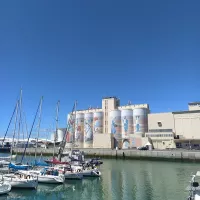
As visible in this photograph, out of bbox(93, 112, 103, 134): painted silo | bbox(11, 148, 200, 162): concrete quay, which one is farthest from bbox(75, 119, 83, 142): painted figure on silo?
bbox(11, 148, 200, 162): concrete quay

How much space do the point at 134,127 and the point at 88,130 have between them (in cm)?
2308

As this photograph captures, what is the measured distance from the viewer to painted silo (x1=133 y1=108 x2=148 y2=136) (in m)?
93.1

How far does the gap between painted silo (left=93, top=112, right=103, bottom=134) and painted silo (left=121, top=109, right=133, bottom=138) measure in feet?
38.1

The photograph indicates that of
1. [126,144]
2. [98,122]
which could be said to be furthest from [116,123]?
[126,144]

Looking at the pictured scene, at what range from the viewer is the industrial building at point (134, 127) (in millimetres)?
84188

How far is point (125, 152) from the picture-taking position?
74438 mm

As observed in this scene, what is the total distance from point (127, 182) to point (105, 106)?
74.3 meters

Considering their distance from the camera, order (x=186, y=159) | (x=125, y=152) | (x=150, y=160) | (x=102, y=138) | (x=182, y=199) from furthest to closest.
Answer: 1. (x=102, y=138)
2. (x=125, y=152)
3. (x=150, y=160)
4. (x=186, y=159)
5. (x=182, y=199)

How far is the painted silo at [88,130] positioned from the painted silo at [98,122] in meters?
2.51

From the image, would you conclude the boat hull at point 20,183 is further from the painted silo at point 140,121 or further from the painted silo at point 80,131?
the painted silo at point 80,131

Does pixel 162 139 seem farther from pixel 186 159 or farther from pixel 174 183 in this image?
pixel 174 183

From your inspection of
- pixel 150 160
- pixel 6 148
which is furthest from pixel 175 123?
pixel 6 148

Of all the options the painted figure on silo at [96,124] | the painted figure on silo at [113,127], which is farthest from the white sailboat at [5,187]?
the painted figure on silo at [96,124]

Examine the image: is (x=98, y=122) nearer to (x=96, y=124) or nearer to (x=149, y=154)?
(x=96, y=124)
